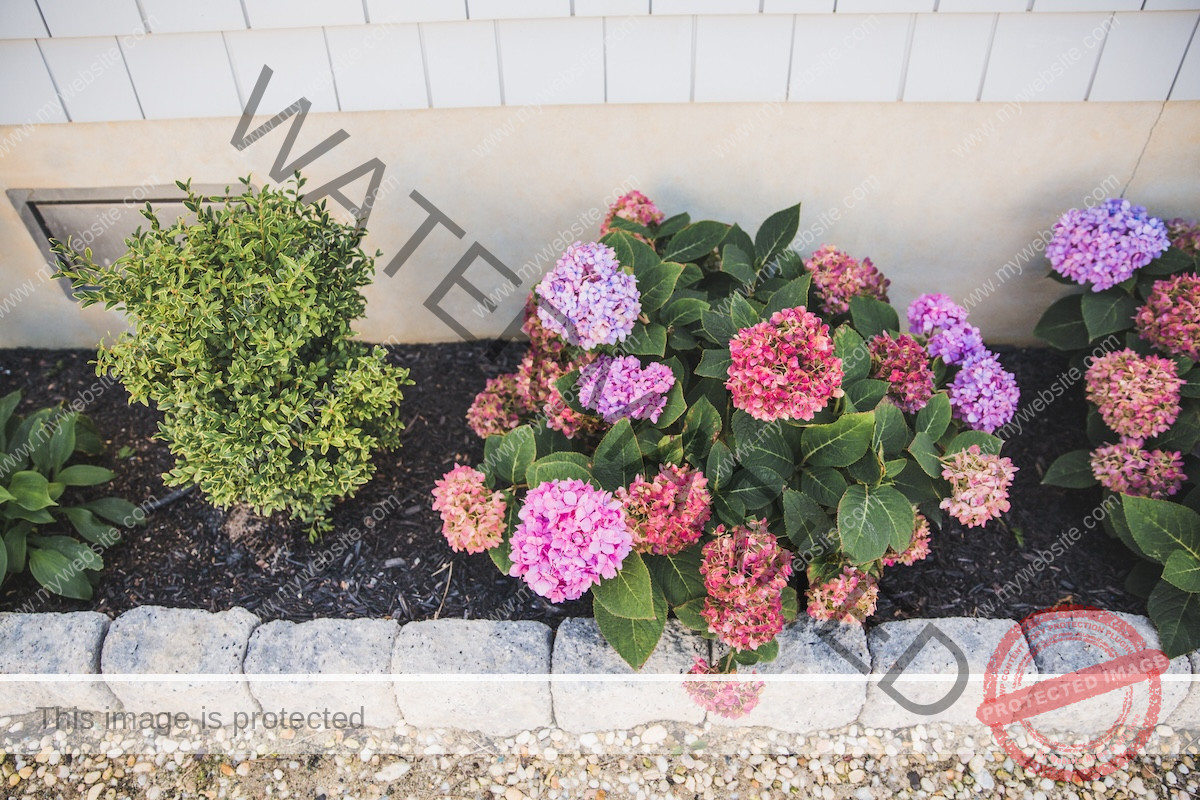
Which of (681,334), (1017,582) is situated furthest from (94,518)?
(1017,582)

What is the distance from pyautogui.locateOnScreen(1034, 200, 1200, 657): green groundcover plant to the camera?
7.42 feet

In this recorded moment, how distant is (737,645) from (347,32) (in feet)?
7.32

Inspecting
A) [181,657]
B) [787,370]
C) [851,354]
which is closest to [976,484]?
[851,354]

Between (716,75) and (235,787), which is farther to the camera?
(716,75)

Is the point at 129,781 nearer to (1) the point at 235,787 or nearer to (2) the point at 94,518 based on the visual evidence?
(1) the point at 235,787

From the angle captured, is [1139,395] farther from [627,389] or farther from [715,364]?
[627,389]

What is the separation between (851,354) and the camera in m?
2.28

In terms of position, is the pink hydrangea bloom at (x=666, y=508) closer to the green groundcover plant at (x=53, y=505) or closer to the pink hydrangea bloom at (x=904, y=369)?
the pink hydrangea bloom at (x=904, y=369)

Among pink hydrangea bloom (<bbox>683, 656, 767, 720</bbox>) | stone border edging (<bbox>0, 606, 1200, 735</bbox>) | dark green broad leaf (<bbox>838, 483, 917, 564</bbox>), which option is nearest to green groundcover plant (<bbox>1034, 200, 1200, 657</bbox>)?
stone border edging (<bbox>0, 606, 1200, 735</bbox>)

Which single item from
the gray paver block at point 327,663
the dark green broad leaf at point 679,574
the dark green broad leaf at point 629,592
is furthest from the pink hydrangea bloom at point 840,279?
the gray paver block at point 327,663

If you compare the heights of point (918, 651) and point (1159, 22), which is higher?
point (1159, 22)

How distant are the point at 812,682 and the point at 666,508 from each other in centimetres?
73

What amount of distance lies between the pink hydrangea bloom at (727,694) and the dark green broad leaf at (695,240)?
1.37 m

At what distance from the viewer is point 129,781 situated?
2.36 m
